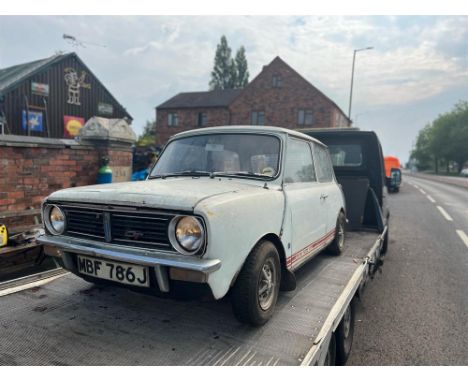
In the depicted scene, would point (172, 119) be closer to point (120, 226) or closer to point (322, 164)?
point (322, 164)

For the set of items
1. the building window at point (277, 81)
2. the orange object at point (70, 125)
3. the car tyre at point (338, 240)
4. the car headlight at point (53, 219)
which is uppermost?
the building window at point (277, 81)

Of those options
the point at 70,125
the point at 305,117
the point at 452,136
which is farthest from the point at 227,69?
the point at 452,136

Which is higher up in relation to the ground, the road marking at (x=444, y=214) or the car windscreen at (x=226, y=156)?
the car windscreen at (x=226, y=156)

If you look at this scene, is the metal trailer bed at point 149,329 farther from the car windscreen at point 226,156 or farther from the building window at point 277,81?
the building window at point 277,81

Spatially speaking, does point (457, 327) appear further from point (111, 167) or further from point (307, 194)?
point (111, 167)

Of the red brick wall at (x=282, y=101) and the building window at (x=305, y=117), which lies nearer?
the red brick wall at (x=282, y=101)

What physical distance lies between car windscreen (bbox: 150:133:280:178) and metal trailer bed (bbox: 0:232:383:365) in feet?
3.76

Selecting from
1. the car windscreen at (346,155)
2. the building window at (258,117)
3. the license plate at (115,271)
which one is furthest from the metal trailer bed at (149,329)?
the building window at (258,117)

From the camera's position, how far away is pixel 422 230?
29.5 feet

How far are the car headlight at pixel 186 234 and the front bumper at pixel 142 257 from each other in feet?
0.18

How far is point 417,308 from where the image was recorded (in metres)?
4.12

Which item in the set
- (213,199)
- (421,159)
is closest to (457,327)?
(213,199)

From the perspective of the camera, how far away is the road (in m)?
3.09

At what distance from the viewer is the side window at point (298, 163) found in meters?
3.25
